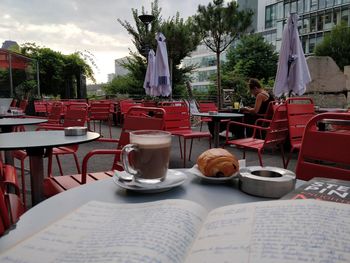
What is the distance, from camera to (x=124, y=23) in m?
15.0

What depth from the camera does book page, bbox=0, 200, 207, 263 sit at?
0.42m

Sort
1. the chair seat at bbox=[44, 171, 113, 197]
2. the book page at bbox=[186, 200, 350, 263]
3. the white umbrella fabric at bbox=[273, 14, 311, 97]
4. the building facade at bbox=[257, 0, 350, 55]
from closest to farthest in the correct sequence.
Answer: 1. the book page at bbox=[186, 200, 350, 263]
2. the chair seat at bbox=[44, 171, 113, 197]
3. the white umbrella fabric at bbox=[273, 14, 311, 97]
4. the building facade at bbox=[257, 0, 350, 55]

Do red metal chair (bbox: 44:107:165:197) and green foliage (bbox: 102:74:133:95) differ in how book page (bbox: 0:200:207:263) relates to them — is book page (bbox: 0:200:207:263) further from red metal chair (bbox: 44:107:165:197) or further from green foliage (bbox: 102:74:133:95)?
green foliage (bbox: 102:74:133:95)

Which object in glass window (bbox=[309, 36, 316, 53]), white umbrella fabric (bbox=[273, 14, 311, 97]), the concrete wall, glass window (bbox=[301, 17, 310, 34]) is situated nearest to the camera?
white umbrella fabric (bbox=[273, 14, 311, 97])

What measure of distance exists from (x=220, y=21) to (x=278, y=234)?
12.6 m

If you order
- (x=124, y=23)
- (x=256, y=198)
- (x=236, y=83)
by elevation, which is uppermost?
(x=124, y=23)

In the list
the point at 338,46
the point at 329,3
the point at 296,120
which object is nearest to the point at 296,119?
the point at 296,120

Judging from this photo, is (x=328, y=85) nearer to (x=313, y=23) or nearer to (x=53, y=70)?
(x=53, y=70)

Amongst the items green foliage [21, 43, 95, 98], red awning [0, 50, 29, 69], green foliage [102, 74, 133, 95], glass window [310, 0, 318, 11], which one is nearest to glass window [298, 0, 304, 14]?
glass window [310, 0, 318, 11]

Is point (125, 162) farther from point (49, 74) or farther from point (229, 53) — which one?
point (229, 53)

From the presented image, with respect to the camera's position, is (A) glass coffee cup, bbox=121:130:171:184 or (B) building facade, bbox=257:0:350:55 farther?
(B) building facade, bbox=257:0:350:55

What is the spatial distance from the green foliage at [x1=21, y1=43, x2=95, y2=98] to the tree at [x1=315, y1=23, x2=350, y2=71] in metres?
21.3

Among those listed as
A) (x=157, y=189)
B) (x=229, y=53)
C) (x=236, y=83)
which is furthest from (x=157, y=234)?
(x=229, y=53)

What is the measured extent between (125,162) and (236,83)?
57.0ft
